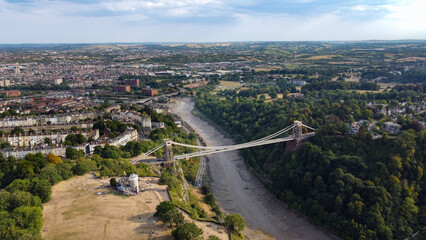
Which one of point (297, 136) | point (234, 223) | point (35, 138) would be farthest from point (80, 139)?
point (297, 136)

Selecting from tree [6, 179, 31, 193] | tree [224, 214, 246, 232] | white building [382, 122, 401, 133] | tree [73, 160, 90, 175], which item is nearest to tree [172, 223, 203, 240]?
tree [224, 214, 246, 232]

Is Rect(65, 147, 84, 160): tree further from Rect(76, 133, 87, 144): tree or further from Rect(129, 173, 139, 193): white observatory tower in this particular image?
Rect(129, 173, 139, 193): white observatory tower

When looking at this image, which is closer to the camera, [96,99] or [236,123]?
[236,123]

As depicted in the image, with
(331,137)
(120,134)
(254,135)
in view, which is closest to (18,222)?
(120,134)

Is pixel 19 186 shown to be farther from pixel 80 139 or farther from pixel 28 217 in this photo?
pixel 80 139

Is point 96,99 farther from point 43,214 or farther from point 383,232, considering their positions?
point 383,232

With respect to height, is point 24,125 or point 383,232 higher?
point 24,125
